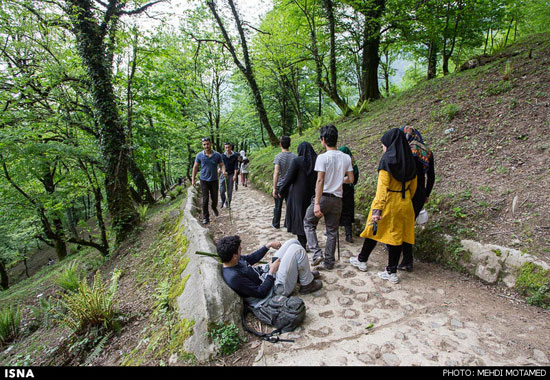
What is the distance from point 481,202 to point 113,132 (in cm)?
938

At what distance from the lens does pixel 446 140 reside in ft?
18.2

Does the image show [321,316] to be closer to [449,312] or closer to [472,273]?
[449,312]

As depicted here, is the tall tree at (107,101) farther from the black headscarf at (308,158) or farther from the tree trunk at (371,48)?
the tree trunk at (371,48)

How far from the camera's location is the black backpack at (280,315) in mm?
2600

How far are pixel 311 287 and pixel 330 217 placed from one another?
109cm

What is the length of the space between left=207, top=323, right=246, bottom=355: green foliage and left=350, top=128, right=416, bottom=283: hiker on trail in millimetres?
2205

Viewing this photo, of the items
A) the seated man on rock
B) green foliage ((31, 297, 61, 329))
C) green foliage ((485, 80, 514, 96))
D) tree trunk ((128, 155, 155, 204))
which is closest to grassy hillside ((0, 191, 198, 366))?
green foliage ((31, 297, 61, 329))

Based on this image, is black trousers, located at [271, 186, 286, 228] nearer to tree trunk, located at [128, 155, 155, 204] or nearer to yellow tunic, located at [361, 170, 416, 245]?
yellow tunic, located at [361, 170, 416, 245]

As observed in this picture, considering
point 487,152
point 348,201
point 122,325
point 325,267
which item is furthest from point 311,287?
point 487,152

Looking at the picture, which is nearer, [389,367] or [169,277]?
[389,367]

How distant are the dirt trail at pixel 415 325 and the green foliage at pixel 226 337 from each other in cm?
26

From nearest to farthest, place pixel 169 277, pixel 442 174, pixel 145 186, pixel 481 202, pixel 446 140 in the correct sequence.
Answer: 1. pixel 481 202
2. pixel 169 277
3. pixel 442 174
4. pixel 446 140
5. pixel 145 186

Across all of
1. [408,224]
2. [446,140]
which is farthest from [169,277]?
[446,140]

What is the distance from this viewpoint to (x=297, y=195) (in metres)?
4.14
